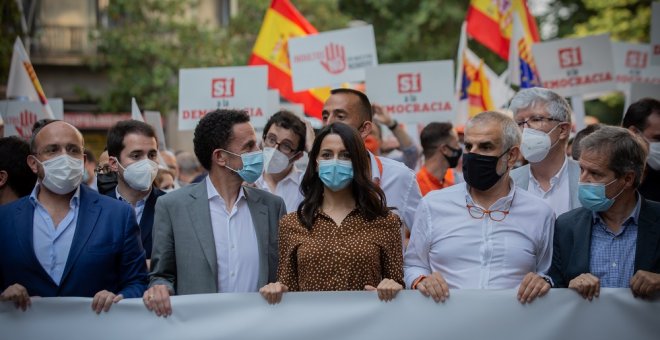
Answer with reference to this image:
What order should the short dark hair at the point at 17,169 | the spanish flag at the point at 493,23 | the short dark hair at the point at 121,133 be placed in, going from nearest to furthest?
the short dark hair at the point at 17,169 < the short dark hair at the point at 121,133 < the spanish flag at the point at 493,23

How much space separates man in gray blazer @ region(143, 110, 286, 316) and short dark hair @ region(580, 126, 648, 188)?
5.58 ft

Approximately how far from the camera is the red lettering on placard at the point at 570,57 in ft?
33.9

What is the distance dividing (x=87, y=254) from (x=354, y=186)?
1382 mm

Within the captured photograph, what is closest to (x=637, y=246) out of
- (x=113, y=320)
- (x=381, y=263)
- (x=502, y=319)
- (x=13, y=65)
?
(x=502, y=319)

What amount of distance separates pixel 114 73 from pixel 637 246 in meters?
20.9

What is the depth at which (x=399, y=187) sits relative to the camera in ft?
20.0

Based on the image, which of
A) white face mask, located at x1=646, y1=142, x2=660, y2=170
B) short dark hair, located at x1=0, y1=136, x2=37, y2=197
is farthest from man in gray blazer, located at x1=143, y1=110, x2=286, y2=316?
white face mask, located at x1=646, y1=142, x2=660, y2=170

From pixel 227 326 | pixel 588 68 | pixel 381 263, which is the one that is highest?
pixel 588 68

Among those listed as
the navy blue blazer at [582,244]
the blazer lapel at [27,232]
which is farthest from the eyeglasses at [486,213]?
the blazer lapel at [27,232]

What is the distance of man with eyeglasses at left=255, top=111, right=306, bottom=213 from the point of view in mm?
7008

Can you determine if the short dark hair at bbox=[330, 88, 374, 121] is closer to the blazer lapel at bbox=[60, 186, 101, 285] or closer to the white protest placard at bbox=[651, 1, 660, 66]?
the blazer lapel at bbox=[60, 186, 101, 285]

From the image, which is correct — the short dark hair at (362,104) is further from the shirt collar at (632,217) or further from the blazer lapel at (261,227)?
the shirt collar at (632,217)

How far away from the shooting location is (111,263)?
5.00 meters

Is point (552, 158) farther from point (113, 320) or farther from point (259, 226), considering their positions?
point (113, 320)
